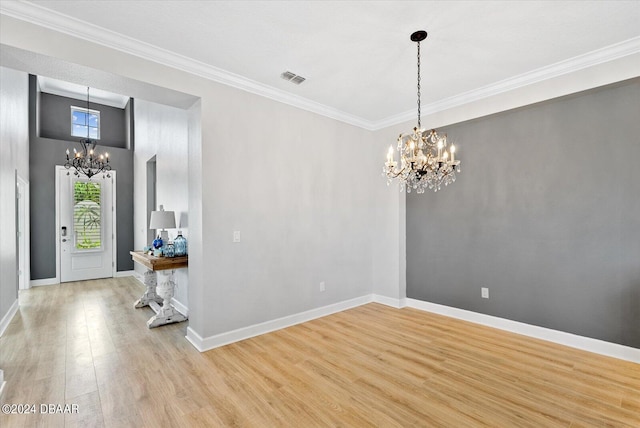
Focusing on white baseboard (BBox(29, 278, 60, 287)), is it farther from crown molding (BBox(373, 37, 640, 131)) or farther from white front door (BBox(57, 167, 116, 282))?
crown molding (BBox(373, 37, 640, 131))

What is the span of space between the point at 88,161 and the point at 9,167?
3.01 m

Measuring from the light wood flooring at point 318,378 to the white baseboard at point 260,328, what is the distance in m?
0.10

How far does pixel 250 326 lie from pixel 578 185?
3866 millimetres

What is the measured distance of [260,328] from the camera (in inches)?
140

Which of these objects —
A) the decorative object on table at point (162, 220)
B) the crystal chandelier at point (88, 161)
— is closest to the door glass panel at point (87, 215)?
the crystal chandelier at point (88, 161)

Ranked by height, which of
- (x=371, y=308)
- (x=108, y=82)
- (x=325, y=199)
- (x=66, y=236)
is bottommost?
(x=371, y=308)

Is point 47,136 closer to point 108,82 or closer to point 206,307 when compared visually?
point 108,82

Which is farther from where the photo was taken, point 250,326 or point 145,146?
point 145,146

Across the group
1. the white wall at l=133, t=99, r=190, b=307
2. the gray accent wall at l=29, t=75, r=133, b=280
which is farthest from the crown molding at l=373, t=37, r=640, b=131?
the gray accent wall at l=29, t=75, r=133, b=280

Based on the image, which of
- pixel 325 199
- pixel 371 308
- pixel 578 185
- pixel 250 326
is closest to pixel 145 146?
pixel 325 199

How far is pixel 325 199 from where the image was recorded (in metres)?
4.33

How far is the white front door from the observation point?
254 inches

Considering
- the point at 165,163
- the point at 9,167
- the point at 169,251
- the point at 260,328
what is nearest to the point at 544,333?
the point at 260,328

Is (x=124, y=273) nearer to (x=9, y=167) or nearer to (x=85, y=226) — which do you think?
(x=85, y=226)
